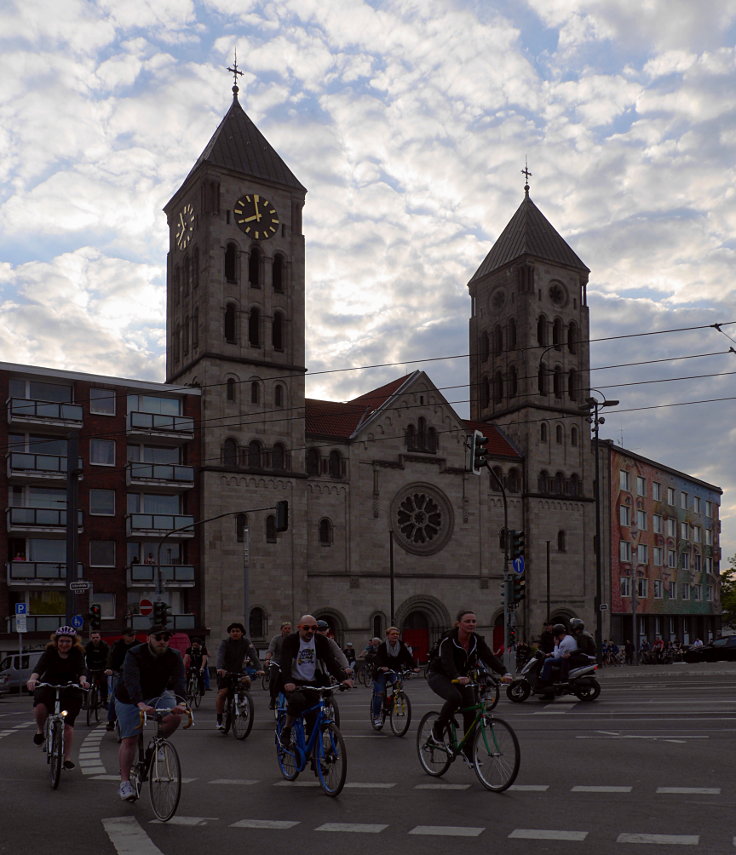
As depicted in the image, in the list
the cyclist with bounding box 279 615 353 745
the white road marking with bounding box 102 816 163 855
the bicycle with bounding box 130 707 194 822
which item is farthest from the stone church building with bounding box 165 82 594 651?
the white road marking with bounding box 102 816 163 855

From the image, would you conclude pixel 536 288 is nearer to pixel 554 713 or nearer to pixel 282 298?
pixel 282 298

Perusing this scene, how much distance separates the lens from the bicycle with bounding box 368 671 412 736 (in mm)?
16406

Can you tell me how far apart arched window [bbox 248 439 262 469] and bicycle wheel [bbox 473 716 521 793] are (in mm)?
41840

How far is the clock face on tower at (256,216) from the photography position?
5491 cm

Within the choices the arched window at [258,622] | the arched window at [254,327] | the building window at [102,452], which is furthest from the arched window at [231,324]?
the arched window at [258,622]

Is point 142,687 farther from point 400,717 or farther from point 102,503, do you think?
point 102,503

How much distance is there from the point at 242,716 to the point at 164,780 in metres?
7.49

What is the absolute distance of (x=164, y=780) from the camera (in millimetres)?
9086

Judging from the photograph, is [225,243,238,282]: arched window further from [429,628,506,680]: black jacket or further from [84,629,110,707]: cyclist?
[429,628,506,680]: black jacket

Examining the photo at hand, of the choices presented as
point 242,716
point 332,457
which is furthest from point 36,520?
point 242,716

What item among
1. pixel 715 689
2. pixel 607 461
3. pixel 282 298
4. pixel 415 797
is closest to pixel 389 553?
pixel 282 298

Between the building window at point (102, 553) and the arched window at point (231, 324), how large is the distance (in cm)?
1261

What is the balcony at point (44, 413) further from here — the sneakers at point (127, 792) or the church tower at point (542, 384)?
the sneakers at point (127, 792)

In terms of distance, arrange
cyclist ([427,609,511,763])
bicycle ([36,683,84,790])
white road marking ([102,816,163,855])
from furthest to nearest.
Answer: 1. bicycle ([36,683,84,790])
2. cyclist ([427,609,511,763])
3. white road marking ([102,816,163,855])
